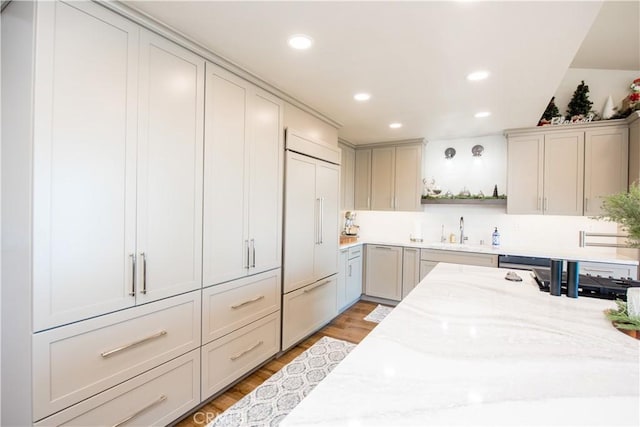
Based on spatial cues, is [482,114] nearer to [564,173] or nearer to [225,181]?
[564,173]

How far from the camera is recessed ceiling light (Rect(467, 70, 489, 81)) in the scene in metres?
2.24

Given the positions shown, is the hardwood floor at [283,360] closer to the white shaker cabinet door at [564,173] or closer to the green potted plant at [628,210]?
the green potted plant at [628,210]

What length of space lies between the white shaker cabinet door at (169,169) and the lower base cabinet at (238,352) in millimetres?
545

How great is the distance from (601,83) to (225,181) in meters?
4.36

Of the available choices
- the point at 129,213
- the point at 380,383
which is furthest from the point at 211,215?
the point at 380,383

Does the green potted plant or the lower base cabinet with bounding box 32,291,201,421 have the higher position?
the green potted plant

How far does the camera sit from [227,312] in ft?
7.22

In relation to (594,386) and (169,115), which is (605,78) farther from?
(169,115)

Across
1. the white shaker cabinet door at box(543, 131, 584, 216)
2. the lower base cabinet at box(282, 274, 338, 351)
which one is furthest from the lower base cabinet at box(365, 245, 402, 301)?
the white shaker cabinet door at box(543, 131, 584, 216)

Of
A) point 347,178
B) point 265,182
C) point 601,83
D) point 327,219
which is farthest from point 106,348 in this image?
point 601,83

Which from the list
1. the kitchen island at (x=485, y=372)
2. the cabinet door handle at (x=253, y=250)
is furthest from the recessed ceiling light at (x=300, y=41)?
the kitchen island at (x=485, y=372)

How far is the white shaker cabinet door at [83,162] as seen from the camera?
1299 millimetres

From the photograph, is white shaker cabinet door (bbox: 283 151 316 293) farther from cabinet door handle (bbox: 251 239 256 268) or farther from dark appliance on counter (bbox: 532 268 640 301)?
dark appliance on counter (bbox: 532 268 640 301)
